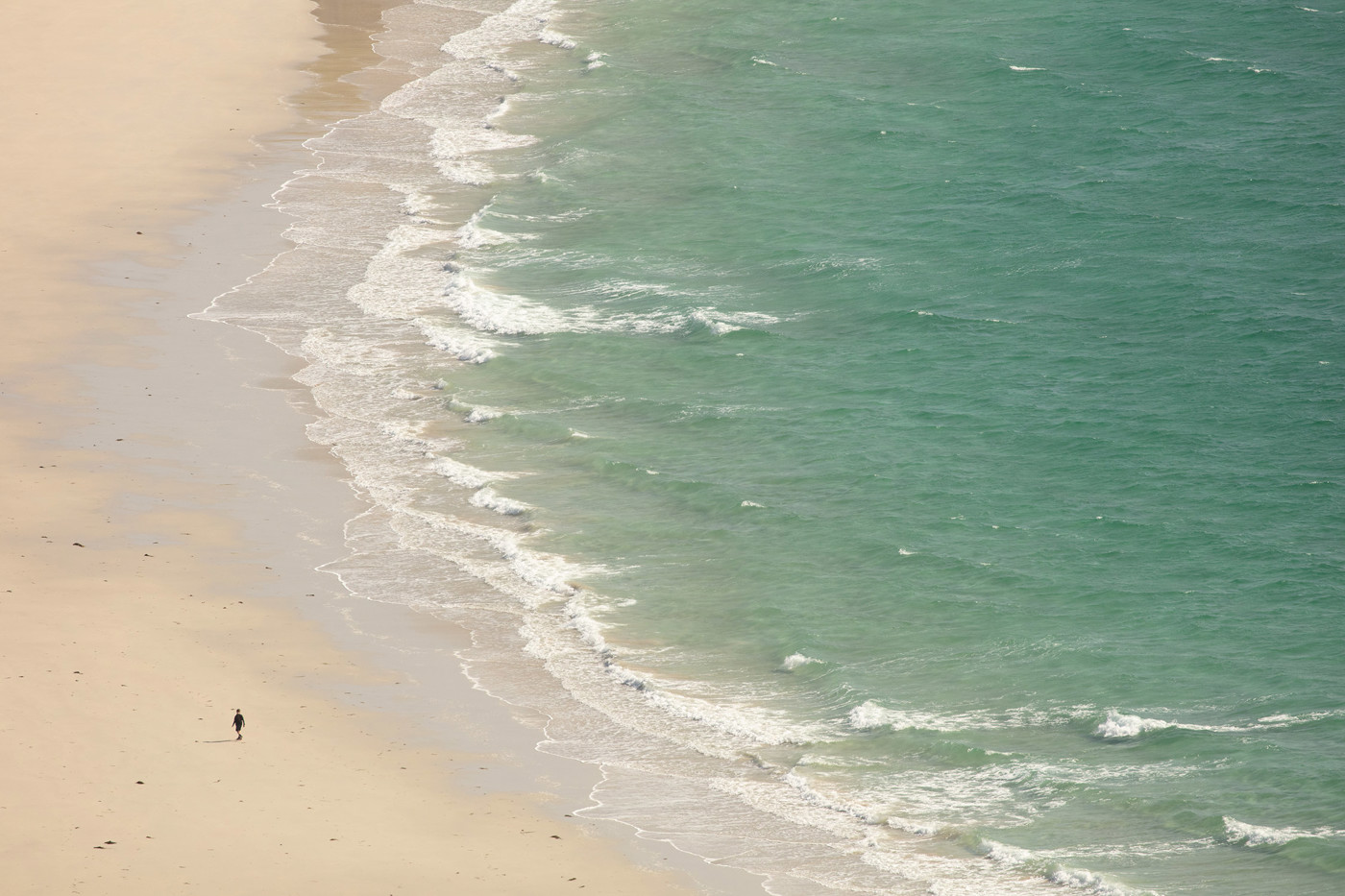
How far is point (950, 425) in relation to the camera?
101 ft

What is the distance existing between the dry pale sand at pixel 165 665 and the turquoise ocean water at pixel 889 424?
1.67 metres

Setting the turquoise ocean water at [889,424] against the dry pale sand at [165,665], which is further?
the turquoise ocean water at [889,424]

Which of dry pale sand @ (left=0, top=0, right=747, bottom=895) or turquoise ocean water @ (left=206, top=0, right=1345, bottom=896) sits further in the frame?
turquoise ocean water @ (left=206, top=0, right=1345, bottom=896)

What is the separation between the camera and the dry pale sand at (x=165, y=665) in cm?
1767

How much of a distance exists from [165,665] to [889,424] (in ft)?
49.5

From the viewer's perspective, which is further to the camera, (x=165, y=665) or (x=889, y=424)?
(x=889, y=424)

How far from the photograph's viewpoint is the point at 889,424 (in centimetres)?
3100

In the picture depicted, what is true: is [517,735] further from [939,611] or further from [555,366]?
[555,366]

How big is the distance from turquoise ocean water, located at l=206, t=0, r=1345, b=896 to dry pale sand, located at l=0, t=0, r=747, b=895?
1668 millimetres

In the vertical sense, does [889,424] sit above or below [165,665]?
above

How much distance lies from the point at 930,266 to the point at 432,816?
22.8 m

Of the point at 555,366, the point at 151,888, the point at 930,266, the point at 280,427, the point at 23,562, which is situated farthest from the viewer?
the point at 930,266

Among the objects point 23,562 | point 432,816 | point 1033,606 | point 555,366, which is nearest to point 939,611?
point 1033,606

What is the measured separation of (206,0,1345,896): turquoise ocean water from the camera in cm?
2042
